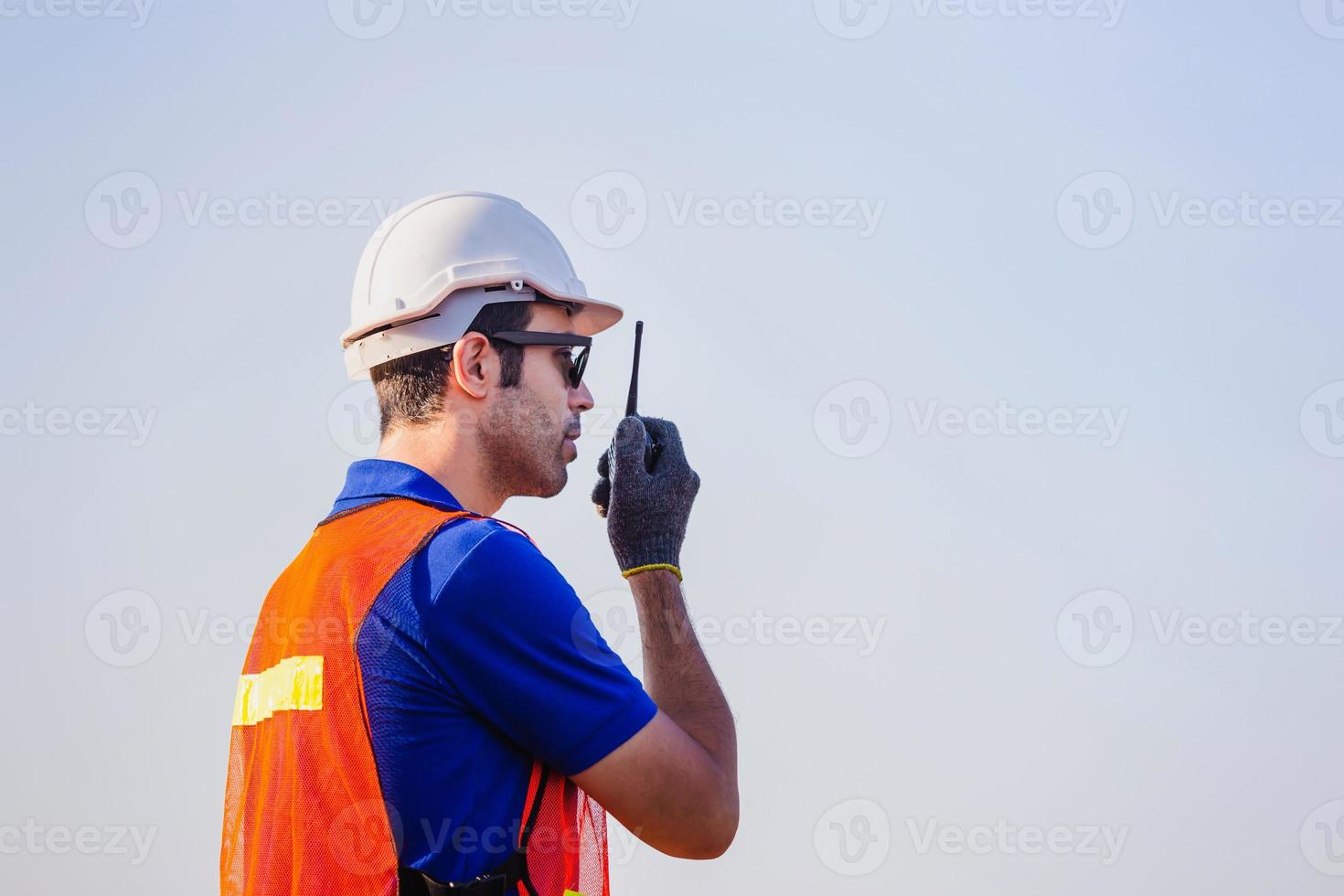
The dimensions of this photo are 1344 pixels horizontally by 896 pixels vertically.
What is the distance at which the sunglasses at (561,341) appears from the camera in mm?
2889

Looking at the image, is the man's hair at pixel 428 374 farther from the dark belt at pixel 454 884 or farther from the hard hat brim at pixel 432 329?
the dark belt at pixel 454 884

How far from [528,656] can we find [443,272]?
3.48ft

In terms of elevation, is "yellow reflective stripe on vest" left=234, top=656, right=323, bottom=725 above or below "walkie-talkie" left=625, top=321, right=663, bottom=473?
below

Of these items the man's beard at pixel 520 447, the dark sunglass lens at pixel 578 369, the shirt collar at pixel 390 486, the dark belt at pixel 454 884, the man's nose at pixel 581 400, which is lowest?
the dark belt at pixel 454 884

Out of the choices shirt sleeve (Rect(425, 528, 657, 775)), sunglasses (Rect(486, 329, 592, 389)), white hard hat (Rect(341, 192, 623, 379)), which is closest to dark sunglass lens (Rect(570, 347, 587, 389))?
sunglasses (Rect(486, 329, 592, 389))

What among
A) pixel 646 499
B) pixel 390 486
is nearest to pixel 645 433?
pixel 646 499

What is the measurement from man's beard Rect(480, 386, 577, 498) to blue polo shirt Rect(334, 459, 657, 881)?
432 mm

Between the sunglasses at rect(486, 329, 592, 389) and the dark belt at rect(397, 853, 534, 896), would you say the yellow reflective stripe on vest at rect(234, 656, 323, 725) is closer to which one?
the dark belt at rect(397, 853, 534, 896)

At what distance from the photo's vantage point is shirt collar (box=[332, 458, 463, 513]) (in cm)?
258

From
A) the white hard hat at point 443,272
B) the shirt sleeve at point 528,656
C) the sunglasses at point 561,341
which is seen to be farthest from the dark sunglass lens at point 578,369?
the shirt sleeve at point 528,656

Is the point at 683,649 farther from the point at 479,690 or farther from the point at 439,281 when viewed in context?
the point at 439,281

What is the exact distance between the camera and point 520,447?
2.80 m

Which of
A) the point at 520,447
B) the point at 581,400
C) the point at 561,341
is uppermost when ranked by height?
the point at 561,341

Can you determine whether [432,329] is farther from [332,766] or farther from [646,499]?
[332,766]
